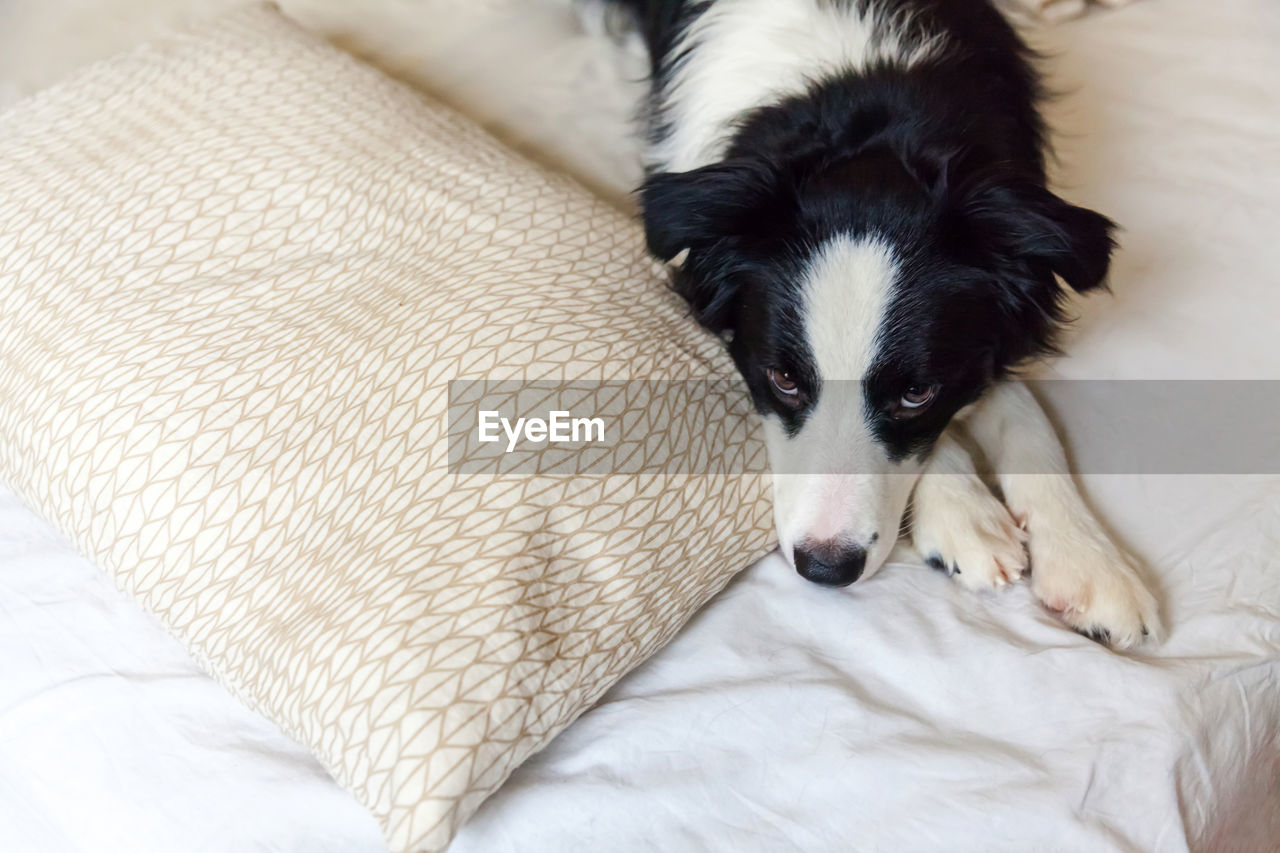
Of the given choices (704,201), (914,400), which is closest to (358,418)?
(704,201)

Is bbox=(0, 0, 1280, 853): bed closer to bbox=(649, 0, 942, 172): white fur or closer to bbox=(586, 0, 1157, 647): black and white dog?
bbox=(586, 0, 1157, 647): black and white dog

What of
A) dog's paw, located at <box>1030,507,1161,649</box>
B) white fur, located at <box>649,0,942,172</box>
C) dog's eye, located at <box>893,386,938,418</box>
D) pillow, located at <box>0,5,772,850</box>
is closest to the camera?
pillow, located at <box>0,5,772,850</box>

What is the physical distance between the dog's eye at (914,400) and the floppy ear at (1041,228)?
0.83ft

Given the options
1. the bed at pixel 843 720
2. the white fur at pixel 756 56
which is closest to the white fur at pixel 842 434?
the bed at pixel 843 720

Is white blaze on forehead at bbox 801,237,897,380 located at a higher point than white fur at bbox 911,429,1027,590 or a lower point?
higher

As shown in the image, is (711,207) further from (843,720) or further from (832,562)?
(843,720)

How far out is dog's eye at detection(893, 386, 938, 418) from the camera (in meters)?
1.67

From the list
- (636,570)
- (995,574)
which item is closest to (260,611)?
(636,570)

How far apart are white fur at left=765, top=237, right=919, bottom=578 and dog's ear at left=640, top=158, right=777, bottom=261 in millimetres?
155

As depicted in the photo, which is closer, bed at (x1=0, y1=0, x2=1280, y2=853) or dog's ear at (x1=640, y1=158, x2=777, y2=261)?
bed at (x1=0, y1=0, x2=1280, y2=853)

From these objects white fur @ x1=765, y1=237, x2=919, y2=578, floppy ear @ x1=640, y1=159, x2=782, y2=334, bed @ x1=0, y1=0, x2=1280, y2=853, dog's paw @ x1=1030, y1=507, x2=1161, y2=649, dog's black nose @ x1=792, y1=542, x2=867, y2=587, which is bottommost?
bed @ x1=0, y1=0, x2=1280, y2=853

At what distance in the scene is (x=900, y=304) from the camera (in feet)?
5.25

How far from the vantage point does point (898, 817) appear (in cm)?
138

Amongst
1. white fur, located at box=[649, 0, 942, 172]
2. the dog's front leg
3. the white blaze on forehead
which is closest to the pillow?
the white blaze on forehead
